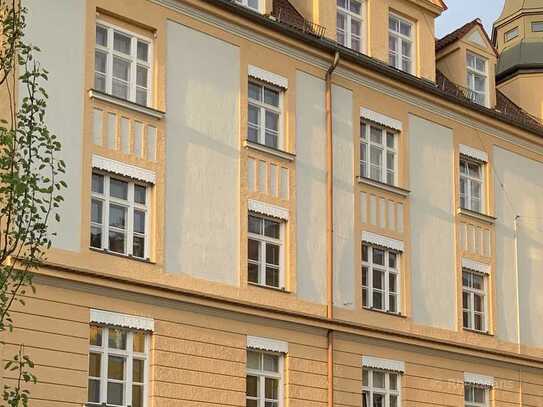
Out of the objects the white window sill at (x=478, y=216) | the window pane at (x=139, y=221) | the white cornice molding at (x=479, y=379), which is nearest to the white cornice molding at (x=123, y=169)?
the window pane at (x=139, y=221)

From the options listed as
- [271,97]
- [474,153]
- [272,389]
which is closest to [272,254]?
[272,389]

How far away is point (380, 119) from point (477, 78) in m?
5.15

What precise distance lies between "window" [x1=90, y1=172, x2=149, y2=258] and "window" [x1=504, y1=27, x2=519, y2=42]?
55.8 feet

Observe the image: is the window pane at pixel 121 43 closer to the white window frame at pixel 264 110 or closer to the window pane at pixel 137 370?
the white window frame at pixel 264 110

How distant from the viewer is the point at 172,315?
24.0 m

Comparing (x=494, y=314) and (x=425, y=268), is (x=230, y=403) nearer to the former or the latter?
(x=425, y=268)

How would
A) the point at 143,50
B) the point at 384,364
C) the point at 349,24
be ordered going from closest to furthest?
the point at 143,50, the point at 384,364, the point at 349,24

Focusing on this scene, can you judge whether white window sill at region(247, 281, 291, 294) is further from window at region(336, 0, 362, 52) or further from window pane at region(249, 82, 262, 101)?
window at region(336, 0, 362, 52)

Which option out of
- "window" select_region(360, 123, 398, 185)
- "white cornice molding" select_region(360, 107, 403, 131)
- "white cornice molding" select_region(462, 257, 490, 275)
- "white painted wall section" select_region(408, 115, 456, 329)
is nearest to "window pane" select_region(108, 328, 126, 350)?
"window" select_region(360, 123, 398, 185)

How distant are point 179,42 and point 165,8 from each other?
2.38ft

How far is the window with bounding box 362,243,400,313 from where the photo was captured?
28.3 metres

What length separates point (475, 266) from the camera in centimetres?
3095

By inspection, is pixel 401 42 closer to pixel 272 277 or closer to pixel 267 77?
pixel 267 77

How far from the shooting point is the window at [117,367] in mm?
22703
